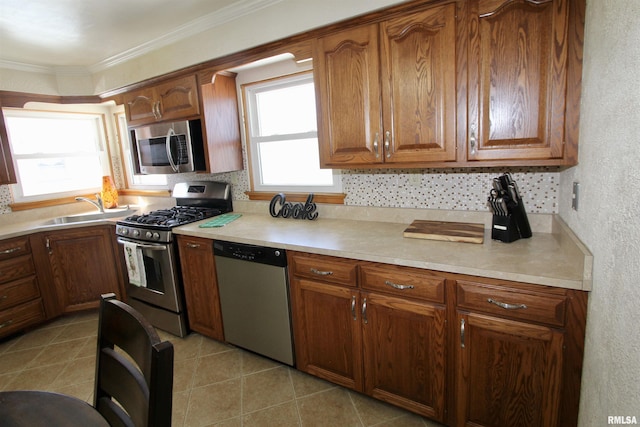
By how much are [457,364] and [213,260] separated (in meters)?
1.64

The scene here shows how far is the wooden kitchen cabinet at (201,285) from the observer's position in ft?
7.85

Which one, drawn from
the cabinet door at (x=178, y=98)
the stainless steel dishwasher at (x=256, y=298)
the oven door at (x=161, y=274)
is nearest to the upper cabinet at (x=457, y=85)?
the stainless steel dishwasher at (x=256, y=298)

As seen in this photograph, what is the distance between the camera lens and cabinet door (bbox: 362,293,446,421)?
1575 millimetres

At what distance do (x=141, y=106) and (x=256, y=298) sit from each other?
2.09m

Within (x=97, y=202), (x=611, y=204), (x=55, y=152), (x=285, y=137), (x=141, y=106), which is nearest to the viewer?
(x=611, y=204)

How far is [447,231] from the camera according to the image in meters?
1.82

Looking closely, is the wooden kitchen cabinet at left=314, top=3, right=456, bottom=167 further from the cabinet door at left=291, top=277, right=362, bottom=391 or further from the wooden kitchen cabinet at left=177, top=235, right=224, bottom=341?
the wooden kitchen cabinet at left=177, top=235, right=224, bottom=341

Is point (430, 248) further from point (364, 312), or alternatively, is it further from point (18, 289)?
point (18, 289)

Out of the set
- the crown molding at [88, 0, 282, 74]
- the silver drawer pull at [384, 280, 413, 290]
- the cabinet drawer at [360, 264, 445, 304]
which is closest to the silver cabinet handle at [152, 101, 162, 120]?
the crown molding at [88, 0, 282, 74]

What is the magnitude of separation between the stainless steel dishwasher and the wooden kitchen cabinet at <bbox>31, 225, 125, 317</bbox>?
1487mm

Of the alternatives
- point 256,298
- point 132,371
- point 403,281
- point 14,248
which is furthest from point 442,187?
point 14,248

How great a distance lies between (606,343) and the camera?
1.00 meters

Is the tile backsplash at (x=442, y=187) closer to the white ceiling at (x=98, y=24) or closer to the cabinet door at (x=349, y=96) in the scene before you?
the cabinet door at (x=349, y=96)

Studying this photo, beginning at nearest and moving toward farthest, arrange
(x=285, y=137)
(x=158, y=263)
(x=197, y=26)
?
(x=197, y=26)
(x=158, y=263)
(x=285, y=137)
